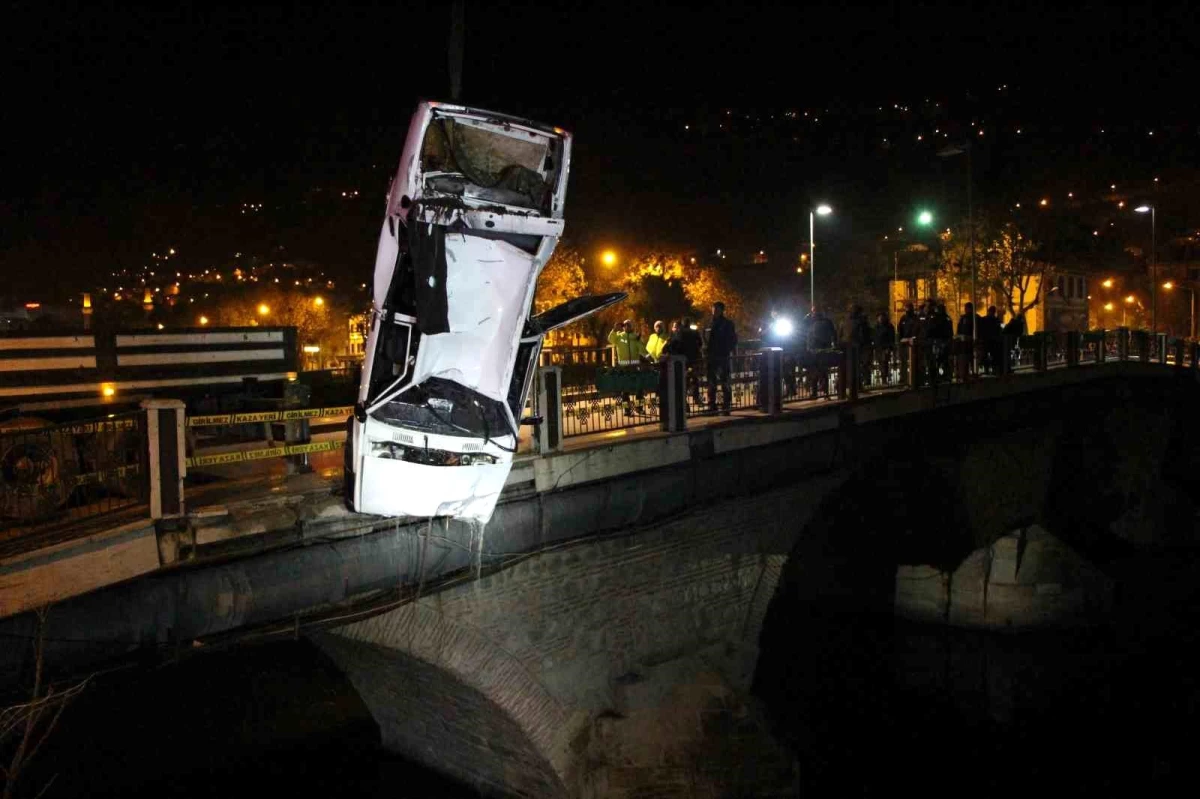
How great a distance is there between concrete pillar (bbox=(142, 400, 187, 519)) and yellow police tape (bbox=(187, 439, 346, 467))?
0.54 metres

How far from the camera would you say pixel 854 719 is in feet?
47.0

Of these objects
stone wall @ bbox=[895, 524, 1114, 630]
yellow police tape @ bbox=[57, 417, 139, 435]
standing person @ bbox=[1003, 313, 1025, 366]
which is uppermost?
standing person @ bbox=[1003, 313, 1025, 366]

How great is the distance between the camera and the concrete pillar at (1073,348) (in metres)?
19.8

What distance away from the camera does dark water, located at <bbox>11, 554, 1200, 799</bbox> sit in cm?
1124

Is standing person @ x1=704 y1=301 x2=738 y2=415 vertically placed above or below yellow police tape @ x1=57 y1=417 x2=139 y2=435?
above

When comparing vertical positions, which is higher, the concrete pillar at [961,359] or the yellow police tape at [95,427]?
the concrete pillar at [961,359]

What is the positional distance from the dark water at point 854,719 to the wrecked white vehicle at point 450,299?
15.8ft

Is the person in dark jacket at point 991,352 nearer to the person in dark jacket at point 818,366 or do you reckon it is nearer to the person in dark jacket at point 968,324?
the person in dark jacket at point 968,324

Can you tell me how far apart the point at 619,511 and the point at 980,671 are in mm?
9982

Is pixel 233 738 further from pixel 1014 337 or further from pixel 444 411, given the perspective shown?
pixel 1014 337

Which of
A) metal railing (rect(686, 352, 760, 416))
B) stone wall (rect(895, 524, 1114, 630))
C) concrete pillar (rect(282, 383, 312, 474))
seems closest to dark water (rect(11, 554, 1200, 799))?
stone wall (rect(895, 524, 1114, 630))

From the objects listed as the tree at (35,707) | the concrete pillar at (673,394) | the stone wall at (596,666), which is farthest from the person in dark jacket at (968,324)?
the tree at (35,707)

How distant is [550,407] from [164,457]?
3.50 meters

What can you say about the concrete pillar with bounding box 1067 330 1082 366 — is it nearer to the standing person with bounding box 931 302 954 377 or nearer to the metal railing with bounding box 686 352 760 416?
the standing person with bounding box 931 302 954 377
